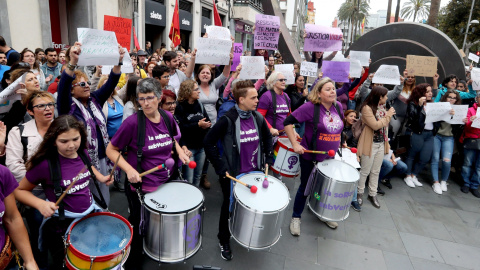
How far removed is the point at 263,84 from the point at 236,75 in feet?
2.90

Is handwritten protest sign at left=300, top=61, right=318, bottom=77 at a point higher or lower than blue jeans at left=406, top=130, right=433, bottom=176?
higher

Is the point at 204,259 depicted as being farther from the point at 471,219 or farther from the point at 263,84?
the point at 471,219

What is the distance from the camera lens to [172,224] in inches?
94.6

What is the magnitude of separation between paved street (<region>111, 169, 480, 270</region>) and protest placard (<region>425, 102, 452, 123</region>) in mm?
1476

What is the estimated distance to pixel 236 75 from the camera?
4.84 m

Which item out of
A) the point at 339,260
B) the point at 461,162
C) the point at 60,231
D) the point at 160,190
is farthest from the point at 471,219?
the point at 60,231

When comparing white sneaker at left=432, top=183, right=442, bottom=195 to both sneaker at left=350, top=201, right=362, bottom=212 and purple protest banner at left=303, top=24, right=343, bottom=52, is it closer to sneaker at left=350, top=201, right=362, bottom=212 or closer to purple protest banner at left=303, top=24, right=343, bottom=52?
sneaker at left=350, top=201, right=362, bottom=212

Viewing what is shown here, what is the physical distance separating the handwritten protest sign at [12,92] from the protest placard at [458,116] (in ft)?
21.0

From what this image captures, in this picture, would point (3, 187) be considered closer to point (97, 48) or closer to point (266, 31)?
point (97, 48)

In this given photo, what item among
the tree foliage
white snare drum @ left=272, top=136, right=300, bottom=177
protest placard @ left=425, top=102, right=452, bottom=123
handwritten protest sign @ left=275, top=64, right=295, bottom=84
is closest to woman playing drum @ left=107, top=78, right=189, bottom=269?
white snare drum @ left=272, top=136, right=300, bottom=177

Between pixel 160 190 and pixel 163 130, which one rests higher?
pixel 163 130

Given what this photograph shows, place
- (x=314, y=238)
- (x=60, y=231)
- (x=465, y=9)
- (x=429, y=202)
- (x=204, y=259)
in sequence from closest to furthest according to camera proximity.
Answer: (x=60, y=231) → (x=204, y=259) → (x=314, y=238) → (x=429, y=202) → (x=465, y=9)

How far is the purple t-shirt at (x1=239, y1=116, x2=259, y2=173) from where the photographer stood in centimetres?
318

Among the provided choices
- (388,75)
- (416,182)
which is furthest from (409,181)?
(388,75)
